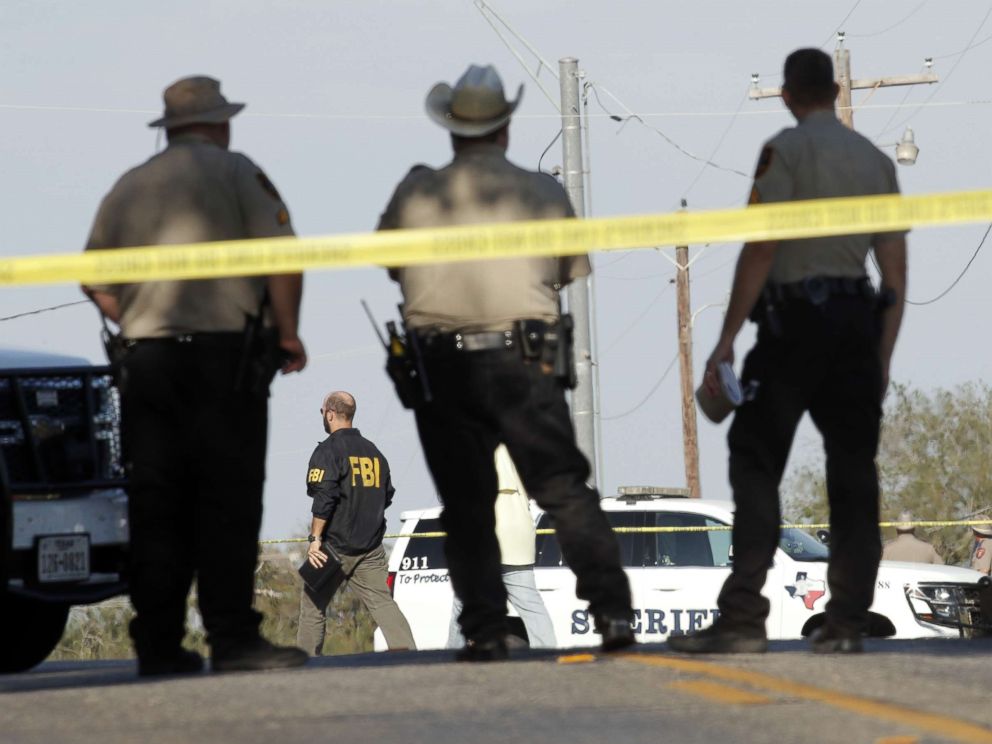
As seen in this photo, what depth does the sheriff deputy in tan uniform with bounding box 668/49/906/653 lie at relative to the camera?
6516mm

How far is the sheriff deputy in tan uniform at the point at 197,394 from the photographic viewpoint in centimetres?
639

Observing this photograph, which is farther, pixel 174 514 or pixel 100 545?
pixel 100 545

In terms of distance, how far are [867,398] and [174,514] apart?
7.67 ft

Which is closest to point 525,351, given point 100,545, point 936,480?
point 100,545

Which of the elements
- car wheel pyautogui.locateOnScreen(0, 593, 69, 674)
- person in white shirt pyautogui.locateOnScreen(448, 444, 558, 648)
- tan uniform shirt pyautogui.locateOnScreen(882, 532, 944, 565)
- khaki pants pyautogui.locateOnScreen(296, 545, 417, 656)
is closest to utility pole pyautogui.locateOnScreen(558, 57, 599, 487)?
tan uniform shirt pyautogui.locateOnScreen(882, 532, 944, 565)

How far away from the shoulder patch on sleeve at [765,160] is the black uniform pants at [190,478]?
72.0 inches

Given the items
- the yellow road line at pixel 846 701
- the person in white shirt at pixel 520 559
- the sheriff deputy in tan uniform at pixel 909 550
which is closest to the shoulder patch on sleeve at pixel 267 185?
the yellow road line at pixel 846 701

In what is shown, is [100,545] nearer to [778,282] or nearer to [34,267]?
[34,267]

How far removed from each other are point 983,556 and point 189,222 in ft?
45.7

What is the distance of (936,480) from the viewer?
127 ft

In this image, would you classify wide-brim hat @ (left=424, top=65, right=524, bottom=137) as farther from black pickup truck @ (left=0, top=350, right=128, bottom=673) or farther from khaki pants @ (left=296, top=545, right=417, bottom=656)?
khaki pants @ (left=296, top=545, right=417, bottom=656)

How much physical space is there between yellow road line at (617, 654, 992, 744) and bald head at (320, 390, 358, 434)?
7.65 meters

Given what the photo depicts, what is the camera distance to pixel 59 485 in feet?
23.2

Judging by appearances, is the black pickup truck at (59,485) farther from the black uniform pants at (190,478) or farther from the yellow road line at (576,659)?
the yellow road line at (576,659)
